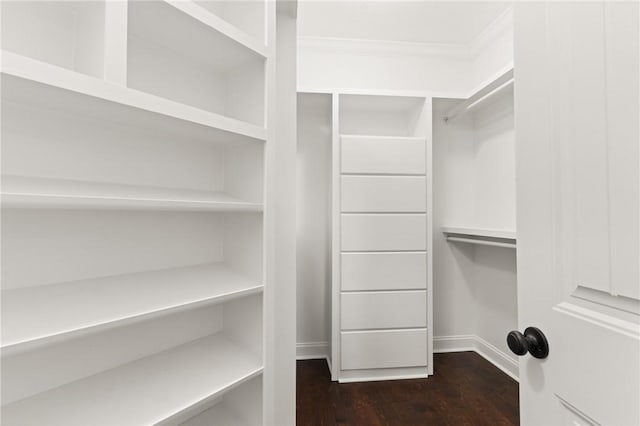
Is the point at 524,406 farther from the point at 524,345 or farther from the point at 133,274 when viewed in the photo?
the point at 133,274

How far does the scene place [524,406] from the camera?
70 centimetres

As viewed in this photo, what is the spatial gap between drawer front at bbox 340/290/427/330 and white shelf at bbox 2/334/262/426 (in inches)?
49.2

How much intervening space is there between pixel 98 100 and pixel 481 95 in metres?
2.38

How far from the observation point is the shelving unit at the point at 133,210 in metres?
0.66

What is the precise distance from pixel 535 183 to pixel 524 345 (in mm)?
355

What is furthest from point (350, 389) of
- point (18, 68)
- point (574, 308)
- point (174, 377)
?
point (18, 68)

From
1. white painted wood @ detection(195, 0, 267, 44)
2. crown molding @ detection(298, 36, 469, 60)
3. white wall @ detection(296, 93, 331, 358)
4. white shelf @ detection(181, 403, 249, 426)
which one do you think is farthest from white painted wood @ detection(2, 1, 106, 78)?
crown molding @ detection(298, 36, 469, 60)

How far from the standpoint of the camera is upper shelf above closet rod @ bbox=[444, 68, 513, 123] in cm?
196

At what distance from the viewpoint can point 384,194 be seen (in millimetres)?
2205

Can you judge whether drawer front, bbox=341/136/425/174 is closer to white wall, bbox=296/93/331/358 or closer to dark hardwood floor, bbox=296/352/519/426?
white wall, bbox=296/93/331/358

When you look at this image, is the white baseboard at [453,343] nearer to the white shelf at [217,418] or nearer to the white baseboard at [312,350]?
the white baseboard at [312,350]

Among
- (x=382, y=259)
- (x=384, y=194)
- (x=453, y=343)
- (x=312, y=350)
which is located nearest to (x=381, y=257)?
(x=382, y=259)

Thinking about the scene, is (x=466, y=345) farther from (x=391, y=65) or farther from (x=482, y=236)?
(x=391, y=65)

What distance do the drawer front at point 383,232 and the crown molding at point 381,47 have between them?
56.6 inches
